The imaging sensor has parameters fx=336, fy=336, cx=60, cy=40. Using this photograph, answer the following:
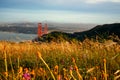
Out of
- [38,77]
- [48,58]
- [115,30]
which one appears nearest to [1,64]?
[48,58]

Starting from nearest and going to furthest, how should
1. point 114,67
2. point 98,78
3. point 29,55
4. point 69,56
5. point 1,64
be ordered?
point 98,78, point 114,67, point 1,64, point 69,56, point 29,55

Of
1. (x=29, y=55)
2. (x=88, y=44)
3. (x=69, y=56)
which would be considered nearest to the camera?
(x=69, y=56)

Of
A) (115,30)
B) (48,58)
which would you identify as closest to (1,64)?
(48,58)

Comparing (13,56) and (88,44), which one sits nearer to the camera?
(13,56)

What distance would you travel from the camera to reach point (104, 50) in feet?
25.3

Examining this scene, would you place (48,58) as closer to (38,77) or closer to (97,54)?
(97,54)

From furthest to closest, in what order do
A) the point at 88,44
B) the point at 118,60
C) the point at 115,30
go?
the point at 115,30 → the point at 88,44 → the point at 118,60

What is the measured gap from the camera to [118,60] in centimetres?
621

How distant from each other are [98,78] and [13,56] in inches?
151

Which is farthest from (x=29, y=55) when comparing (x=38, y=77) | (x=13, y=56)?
(x=38, y=77)

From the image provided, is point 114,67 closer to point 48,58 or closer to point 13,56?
point 48,58

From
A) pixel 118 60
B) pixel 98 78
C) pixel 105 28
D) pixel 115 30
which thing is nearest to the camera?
pixel 98 78

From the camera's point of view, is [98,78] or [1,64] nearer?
[98,78]

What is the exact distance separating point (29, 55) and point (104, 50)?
1809 mm
